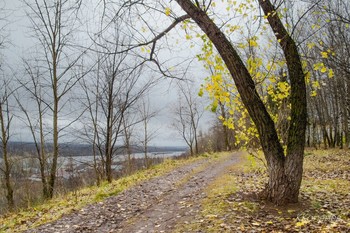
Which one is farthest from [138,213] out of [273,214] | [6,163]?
[6,163]

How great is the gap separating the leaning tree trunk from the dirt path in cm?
215

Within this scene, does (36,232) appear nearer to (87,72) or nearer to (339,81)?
(87,72)

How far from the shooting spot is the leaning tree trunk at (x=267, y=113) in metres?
5.73

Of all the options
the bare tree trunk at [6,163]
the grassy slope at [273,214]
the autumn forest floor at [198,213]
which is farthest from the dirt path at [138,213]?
the bare tree trunk at [6,163]

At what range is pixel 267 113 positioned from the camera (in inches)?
230

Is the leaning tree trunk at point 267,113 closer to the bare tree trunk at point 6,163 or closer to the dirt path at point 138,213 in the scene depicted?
the dirt path at point 138,213

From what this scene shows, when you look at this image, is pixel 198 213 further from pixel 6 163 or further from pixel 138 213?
pixel 6 163

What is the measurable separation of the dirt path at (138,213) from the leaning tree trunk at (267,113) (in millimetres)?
2149

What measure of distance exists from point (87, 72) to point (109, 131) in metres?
3.19

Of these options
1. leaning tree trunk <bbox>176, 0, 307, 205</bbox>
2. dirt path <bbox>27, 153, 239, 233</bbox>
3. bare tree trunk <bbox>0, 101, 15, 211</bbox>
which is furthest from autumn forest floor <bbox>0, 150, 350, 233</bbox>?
bare tree trunk <bbox>0, 101, 15, 211</bbox>

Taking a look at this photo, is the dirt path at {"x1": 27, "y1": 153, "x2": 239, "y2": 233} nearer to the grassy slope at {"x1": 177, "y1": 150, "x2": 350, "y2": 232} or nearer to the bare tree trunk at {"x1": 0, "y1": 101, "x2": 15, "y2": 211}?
the grassy slope at {"x1": 177, "y1": 150, "x2": 350, "y2": 232}

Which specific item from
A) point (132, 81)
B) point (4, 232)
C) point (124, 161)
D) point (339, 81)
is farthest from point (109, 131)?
point (339, 81)

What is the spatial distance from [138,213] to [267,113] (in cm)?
415

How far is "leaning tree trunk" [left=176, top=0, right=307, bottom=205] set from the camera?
5.73m
